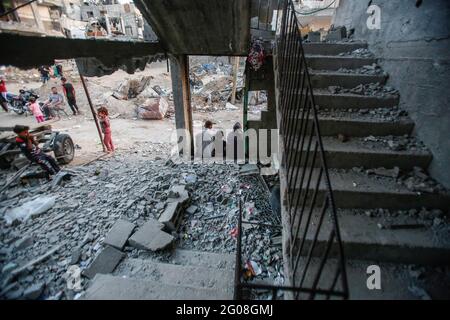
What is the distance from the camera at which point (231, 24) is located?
4422 millimetres

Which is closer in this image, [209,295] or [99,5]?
[209,295]

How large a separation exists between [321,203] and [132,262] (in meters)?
3.06

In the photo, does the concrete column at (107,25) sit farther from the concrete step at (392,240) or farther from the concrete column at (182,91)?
the concrete step at (392,240)

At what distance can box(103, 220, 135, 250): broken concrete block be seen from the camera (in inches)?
152

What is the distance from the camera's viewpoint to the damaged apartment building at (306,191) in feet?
7.77

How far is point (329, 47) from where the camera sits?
452 centimetres

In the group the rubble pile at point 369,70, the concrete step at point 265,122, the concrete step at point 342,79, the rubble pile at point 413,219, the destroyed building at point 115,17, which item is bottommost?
the rubble pile at point 413,219

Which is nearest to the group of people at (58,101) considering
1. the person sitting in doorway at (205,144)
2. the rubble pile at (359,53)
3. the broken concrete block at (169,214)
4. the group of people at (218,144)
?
the group of people at (218,144)

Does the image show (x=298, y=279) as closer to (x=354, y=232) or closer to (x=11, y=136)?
(x=354, y=232)

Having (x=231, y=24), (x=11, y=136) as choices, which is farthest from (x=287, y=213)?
(x=11, y=136)

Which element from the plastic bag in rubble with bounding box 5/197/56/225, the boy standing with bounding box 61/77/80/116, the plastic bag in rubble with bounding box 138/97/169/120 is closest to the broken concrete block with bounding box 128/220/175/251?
the plastic bag in rubble with bounding box 5/197/56/225

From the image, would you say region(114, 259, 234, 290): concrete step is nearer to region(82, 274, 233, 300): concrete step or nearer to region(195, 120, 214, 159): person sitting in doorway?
region(82, 274, 233, 300): concrete step

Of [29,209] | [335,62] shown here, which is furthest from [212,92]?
[29,209]

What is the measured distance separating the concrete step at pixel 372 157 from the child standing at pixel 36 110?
13.9m
